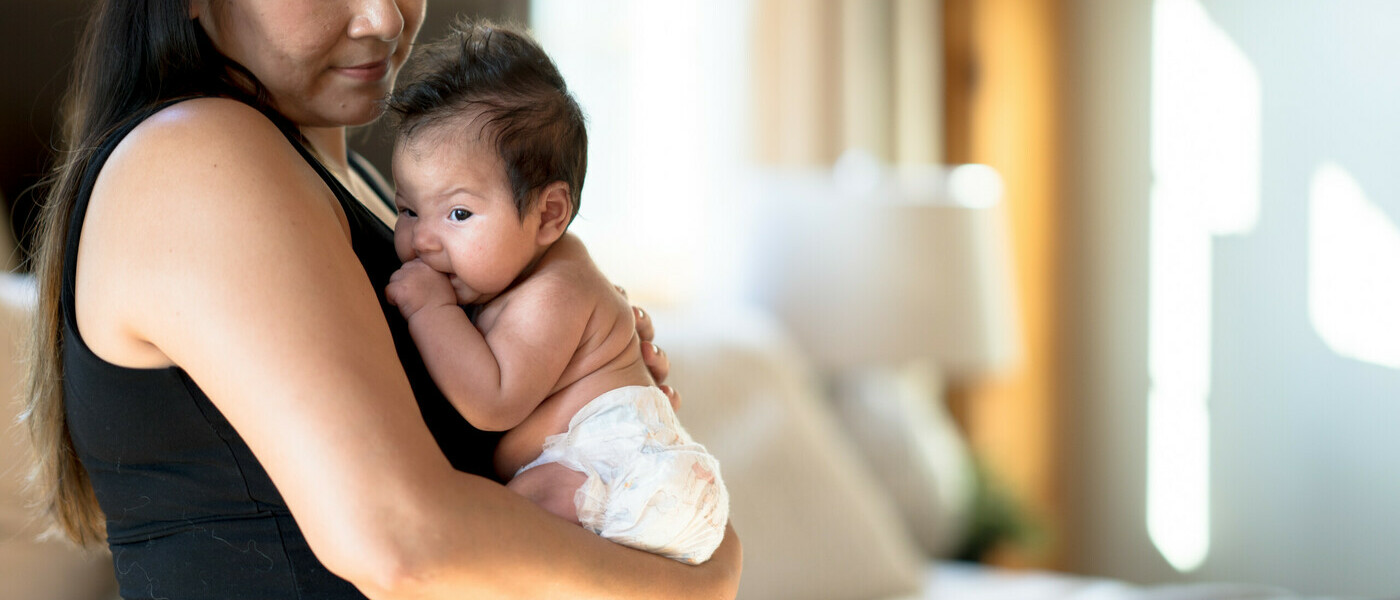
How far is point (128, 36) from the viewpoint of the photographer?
95 centimetres

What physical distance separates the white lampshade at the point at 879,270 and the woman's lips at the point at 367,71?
73.3 inches

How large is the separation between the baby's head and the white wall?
246 centimetres

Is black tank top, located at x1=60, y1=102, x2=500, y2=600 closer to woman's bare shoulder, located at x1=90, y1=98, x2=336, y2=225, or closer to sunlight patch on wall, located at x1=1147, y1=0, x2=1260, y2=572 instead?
woman's bare shoulder, located at x1=90, y1=98, x2=336, y2=225

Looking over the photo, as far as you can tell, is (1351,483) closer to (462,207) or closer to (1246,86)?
(1246,86)

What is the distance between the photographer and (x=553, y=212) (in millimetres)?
991

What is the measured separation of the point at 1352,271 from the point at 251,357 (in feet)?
9.15

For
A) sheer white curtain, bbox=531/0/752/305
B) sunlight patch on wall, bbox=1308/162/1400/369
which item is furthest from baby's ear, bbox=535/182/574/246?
sunlight patch on wall, bbox=1308/162/1400/369

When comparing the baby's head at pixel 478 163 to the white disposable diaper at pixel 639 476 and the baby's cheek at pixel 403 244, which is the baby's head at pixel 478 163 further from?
the white disposable diaper at pixel 639 476

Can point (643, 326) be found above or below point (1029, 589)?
above

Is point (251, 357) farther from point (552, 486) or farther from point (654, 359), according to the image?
point (654, 359)

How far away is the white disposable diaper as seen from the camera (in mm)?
946

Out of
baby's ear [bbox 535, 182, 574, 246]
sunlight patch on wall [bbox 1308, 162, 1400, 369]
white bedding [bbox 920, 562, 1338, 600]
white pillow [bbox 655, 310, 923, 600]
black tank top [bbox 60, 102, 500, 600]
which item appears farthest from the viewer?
sunlight patch on wall [bbox 1308, 162, 1400, 369]

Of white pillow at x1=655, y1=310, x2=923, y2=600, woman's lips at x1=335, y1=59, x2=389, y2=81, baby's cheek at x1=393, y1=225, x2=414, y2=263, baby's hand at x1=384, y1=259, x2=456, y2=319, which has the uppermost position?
woman's lips at x1=335, y1=59, x2=389, y2=81

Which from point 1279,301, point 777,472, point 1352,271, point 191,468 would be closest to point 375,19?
point 191,468
